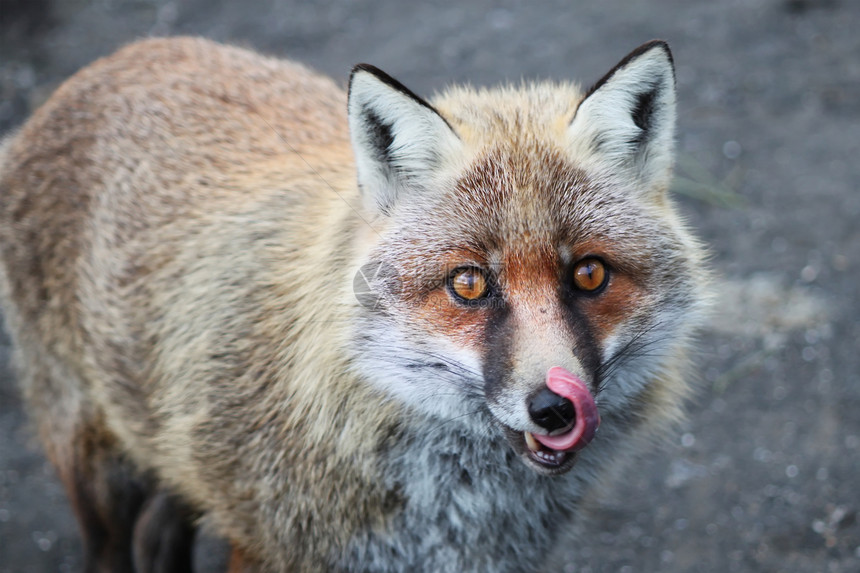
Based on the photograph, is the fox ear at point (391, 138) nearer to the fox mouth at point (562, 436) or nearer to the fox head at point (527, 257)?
the fox head at point (527, 257)

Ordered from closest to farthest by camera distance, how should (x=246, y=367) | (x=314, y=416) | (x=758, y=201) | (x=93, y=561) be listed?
(x=314, y=416) < (x=246, y=367) < (x=93, y=561) < (x=758, y=201)

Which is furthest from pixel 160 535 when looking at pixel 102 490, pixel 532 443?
pixel 532 443

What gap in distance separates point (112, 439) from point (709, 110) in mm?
Answer: 5355

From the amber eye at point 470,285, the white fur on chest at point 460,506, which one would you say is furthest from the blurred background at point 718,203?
the amber eye at point 470,285

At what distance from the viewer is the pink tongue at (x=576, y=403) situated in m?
2.50

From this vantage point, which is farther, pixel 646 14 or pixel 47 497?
pixel 646 14

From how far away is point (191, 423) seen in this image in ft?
11.6

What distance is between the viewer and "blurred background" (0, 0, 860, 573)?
15.8 feet

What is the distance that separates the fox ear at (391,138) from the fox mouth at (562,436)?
866 millimetres

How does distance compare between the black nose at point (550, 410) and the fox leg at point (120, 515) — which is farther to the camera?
the fox leg at point (120, 515)

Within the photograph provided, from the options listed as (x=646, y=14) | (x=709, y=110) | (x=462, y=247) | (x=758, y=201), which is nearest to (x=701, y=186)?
(x=758, y=201)

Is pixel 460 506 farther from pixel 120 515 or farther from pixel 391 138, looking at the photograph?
pixel 120 515

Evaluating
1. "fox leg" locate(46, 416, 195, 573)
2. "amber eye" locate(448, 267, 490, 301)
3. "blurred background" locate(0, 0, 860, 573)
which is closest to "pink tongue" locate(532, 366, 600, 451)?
"amber eye" locate(448, 267, 490, 301)

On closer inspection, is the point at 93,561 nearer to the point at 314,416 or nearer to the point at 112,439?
the point at 112,439
